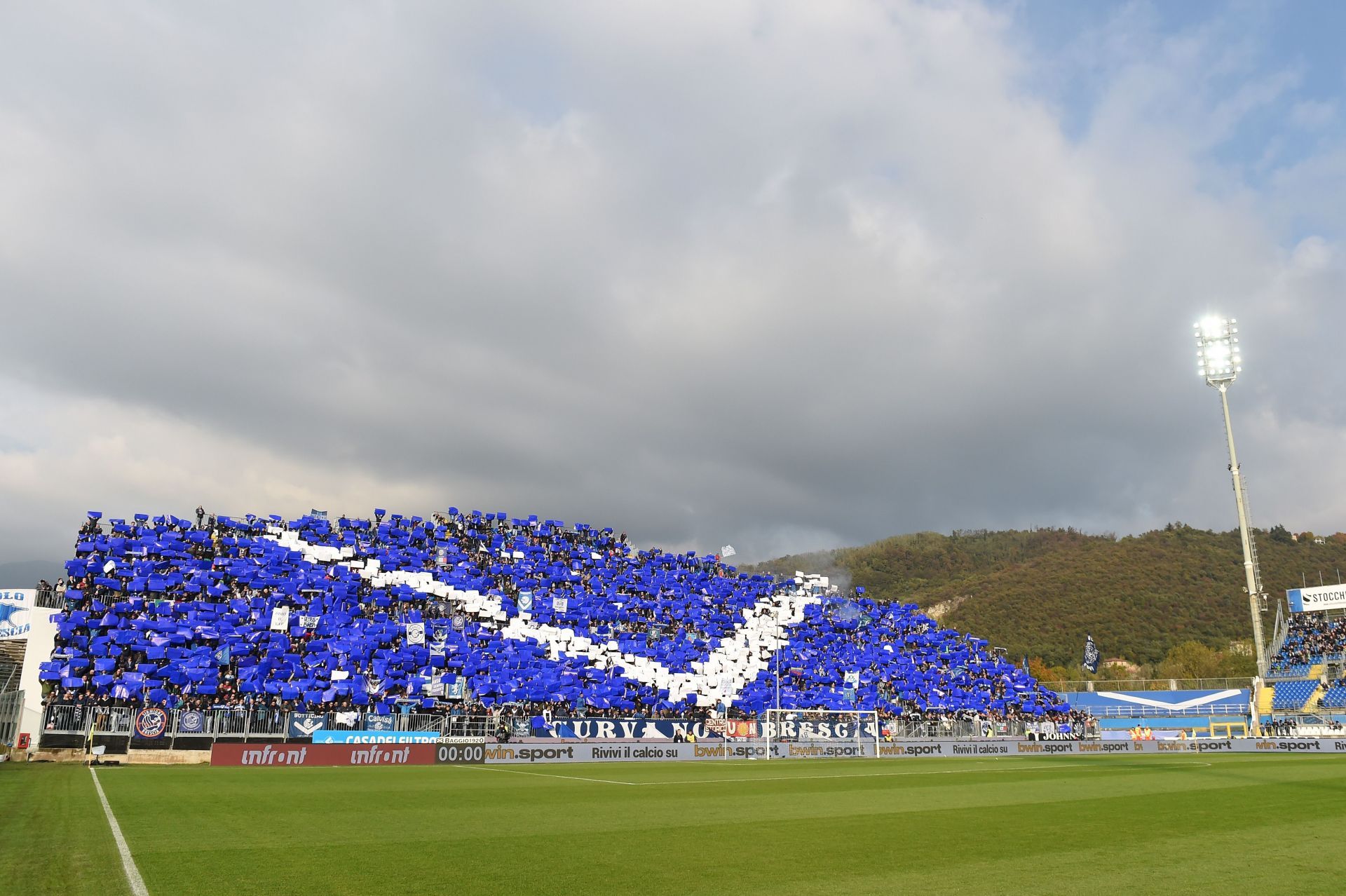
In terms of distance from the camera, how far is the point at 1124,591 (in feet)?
436

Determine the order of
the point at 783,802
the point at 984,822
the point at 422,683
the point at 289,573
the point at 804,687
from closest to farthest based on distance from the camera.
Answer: the point at 984,822 < the point at 783,802 < the point at 422,683 < the point at 289,573 < the point at 804,687

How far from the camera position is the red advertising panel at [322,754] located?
30.5m

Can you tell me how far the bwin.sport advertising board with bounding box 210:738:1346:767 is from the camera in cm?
3119

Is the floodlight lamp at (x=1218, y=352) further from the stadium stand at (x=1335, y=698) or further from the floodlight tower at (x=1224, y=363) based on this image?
the stadium stand at (x=1335, y=698)

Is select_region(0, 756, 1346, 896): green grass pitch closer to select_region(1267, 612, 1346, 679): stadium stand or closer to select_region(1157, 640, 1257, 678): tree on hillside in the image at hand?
select_region(1267, 612, 1346, 679): stadium stand

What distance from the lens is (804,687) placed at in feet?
177

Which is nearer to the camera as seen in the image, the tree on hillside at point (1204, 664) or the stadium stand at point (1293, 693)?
the stadium stand at point (1293, 693)

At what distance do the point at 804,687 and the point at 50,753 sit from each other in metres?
39.1

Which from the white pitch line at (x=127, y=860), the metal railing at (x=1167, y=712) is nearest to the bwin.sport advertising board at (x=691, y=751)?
the metal railing at (x=1167, y=712)

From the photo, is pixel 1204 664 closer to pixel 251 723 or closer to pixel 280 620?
pixel 280 620

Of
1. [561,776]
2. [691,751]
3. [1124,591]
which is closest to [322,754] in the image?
[561,776]

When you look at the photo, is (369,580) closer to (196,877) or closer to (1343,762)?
(196,877)

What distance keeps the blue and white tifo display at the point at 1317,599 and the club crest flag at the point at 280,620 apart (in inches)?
3041

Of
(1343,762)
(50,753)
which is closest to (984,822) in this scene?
(1343,762)
